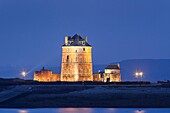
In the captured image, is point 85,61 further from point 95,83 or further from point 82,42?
point 95,83

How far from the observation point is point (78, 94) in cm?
8725

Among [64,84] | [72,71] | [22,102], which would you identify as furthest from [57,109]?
[72,71]

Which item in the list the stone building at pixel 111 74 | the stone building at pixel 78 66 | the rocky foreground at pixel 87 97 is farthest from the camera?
the stone building at pixel 78 66

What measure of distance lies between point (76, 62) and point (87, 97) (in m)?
28.9

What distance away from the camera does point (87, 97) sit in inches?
3369

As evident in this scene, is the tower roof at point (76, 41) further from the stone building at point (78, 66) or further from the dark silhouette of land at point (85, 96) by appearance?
the dark silhouette of land at point (85, 96)

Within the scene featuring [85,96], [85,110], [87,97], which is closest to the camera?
[85,110]

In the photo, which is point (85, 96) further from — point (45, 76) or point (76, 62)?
point (45, 76)

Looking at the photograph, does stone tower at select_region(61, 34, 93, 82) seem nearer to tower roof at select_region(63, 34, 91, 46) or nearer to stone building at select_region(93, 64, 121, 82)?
tower roof at select_region(63, 34, 91, 46)

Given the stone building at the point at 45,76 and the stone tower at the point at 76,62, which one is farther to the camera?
the stone building at the point at 45,76

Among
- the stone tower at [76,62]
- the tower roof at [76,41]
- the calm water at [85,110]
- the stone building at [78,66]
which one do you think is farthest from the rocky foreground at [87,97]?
the tower roof at [76,41]

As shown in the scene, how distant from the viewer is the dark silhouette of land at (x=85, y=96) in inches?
3221

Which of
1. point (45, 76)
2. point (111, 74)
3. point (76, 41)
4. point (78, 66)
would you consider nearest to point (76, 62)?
point (78, 66)

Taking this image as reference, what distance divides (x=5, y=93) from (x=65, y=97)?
6886 millimetres
